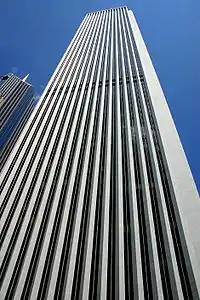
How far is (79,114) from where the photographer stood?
5616 centimetres

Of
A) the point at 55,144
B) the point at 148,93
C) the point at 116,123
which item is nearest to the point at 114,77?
the point at 148,93

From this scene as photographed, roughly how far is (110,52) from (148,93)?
108ft

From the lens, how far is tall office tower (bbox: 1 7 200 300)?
27.7 metres

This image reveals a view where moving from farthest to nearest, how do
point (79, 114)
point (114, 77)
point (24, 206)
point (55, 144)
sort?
1. point (114, 77)
2. point (79, 114)
3. point (55, 144)
4. point (24, 206)

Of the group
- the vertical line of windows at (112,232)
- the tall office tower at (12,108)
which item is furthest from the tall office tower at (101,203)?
the tall office tower at (12,108)

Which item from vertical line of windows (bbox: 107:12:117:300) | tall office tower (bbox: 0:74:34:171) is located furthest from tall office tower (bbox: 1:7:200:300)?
tall office tower (bbox: 0:74:34:171)

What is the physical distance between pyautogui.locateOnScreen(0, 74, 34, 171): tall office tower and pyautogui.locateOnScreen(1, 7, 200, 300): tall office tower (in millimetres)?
77773

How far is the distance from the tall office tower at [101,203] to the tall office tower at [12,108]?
3062 inches

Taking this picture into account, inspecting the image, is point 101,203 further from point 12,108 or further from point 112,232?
point 12,108

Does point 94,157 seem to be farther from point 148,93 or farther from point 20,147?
point 148,93

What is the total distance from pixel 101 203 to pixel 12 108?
124m

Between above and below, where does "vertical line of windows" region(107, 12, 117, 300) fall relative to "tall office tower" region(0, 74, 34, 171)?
Answer: below

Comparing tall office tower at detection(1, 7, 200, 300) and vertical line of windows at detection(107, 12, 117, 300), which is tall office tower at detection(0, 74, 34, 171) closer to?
tall office tower at detection(1, 7, 200, 300)

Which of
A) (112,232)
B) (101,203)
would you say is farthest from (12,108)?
(112,232)
